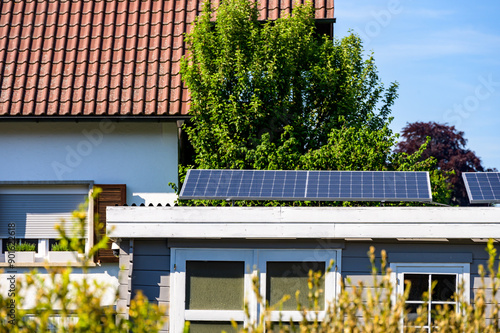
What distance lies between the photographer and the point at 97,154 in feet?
45.3

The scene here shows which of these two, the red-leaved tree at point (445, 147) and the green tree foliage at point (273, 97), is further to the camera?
the red-leaved tree at point (445, 147)

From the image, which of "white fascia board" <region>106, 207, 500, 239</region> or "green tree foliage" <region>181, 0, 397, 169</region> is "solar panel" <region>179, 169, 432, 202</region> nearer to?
"white fascia board" <region>106, 207, 500, 239</region>

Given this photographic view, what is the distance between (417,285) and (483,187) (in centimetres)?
177

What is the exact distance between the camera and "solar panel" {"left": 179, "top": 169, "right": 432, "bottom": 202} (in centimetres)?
835

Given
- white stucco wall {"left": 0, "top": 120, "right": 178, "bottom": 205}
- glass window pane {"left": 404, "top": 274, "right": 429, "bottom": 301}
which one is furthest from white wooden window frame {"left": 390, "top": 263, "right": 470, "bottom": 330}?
white stucco wall {"left": 0, "top": 120, "right": 178, "bottom": 205}

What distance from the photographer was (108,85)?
14352 mm

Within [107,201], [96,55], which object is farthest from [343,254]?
[96,55]

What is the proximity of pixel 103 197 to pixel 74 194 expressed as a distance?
791mm

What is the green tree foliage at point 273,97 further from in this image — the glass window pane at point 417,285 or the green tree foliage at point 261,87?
the glass window pane at point 417,285

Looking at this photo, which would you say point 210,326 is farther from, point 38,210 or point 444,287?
point 38,210

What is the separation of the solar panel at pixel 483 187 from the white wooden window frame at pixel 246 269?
1965mm

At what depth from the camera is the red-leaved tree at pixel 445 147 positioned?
4072 centimetres

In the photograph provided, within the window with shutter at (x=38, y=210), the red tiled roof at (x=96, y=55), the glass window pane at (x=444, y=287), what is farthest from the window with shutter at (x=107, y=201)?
the glass window pane at (x=444, y=287)

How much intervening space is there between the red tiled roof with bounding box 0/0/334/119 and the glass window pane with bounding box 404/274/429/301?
692 centimetres
